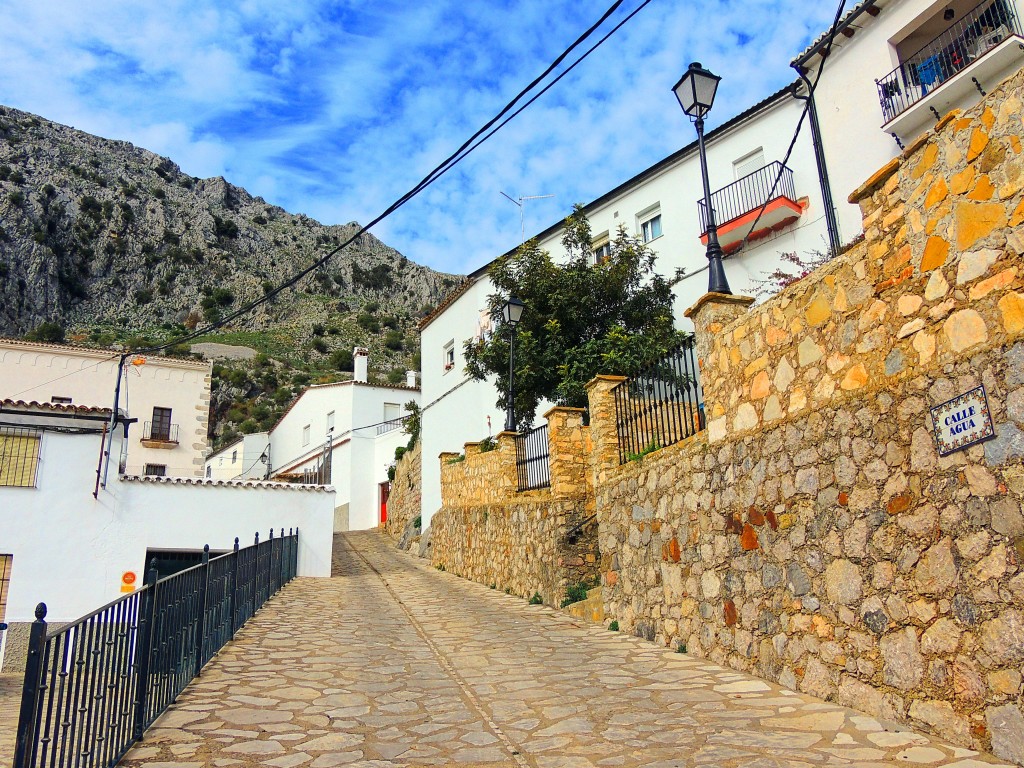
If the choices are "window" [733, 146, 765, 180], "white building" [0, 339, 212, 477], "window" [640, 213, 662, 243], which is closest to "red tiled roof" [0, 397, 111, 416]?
"white building" [0, 339, 212, 477]

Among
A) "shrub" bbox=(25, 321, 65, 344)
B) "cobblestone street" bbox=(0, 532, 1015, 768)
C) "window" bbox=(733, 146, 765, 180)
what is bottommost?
"cobblestone street" bbox=(0, 532, 1015, 768)

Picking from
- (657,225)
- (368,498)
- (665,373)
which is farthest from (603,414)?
(368,498)

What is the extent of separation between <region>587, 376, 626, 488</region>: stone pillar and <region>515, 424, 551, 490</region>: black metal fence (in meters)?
1.93

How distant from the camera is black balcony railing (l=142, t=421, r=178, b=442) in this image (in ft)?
88.9

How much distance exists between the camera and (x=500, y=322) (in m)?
15.3

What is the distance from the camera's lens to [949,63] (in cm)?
1331

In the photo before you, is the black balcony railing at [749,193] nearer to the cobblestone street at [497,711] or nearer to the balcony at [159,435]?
the cobblestone street at [497,711]

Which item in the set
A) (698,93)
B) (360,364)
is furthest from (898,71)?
(360,364)

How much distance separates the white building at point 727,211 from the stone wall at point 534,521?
5.34m

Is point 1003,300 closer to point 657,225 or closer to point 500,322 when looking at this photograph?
point 500,322

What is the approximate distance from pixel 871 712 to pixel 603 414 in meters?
5.29

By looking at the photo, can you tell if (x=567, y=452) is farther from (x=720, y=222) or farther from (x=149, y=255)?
(x=149, y=255)

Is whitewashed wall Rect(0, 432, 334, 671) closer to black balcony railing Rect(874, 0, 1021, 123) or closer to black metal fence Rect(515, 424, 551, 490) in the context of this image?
black metal fence Rect(515, 424, 551, 490)

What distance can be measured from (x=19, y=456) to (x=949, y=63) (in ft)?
68.5
